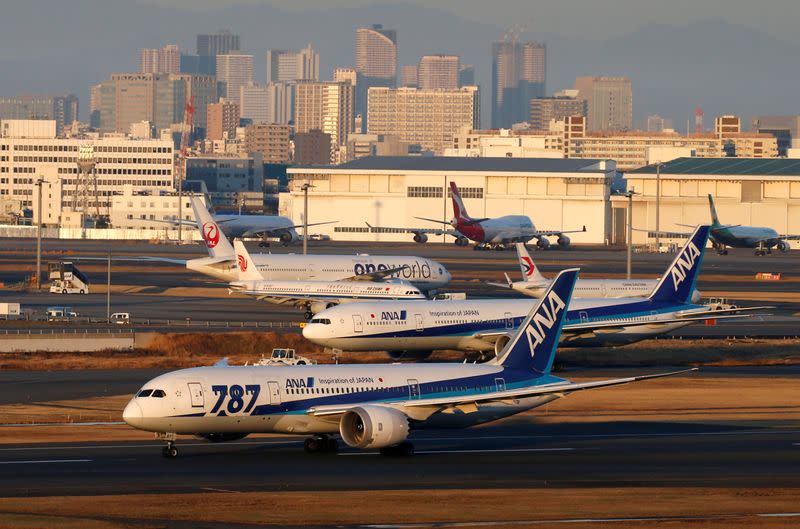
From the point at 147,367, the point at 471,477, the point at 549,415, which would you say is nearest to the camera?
the point at 471,477

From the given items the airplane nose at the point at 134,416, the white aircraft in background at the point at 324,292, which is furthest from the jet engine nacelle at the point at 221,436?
the white aircraft in background at the point at 324,292

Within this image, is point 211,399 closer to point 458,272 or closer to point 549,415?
point 549,415

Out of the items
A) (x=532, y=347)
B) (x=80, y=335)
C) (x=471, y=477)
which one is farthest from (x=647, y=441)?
(x=80, y=335)

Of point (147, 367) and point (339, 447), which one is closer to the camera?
point (339, 447)

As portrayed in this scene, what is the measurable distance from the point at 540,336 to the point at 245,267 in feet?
211

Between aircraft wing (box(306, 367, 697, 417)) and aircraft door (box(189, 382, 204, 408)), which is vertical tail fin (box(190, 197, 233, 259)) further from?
aircraft door (box(189, 382, 204, 408))

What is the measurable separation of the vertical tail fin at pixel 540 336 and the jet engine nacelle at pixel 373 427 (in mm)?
6267

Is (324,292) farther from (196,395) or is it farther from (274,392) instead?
(196,395)

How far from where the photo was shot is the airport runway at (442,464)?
50.4 metres

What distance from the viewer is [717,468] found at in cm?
5497

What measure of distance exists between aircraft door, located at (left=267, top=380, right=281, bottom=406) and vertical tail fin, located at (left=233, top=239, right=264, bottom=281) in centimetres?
6571

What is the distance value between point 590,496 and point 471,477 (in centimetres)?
505

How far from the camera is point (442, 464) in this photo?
5525 cm

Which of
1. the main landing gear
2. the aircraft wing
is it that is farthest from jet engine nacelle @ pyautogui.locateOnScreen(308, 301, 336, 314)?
the aircraft wing
